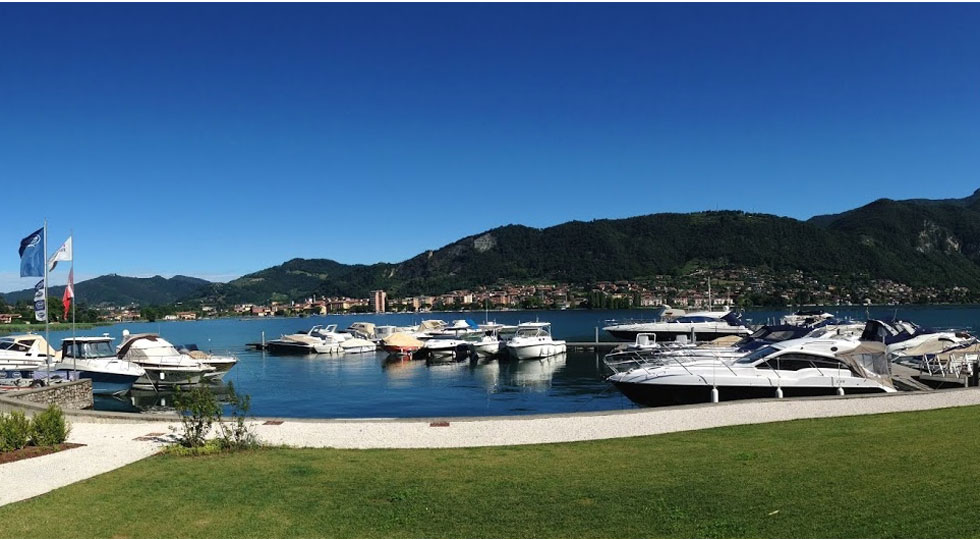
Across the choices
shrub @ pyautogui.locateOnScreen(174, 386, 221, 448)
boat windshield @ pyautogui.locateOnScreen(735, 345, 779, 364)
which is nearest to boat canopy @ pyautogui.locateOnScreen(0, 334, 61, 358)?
shrub @ pyautogui.locateOnScreen(174, 386, 221, 448)

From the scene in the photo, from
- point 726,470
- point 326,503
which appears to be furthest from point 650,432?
point 326,503

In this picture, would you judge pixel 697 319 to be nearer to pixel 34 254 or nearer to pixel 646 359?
pixel 646 359

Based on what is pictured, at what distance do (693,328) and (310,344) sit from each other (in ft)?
111

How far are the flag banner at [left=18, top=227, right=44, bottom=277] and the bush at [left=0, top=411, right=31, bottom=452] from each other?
10882 mm

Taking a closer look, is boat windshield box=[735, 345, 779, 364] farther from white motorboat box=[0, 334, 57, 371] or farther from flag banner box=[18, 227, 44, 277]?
white motorboat box=[0, 334, 57, 371]

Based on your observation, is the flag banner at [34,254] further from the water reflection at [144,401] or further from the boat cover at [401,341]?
the boat cover at [401,341]

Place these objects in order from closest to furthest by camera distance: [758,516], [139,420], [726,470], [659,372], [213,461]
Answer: [758,516], [726,470], [213,461], [139,420], [659,372]

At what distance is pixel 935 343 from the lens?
34.3m

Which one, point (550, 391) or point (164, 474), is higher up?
point (164, 474)

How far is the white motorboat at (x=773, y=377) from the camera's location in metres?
22.5

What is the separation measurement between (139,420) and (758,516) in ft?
49.2

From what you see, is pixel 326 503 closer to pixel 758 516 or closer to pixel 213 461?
pixel 213 461

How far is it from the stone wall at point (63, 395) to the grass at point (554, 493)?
11.7m

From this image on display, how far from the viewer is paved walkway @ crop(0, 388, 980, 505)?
40.9ft
